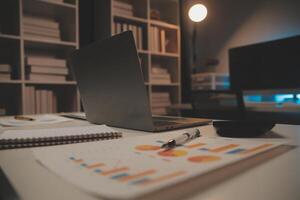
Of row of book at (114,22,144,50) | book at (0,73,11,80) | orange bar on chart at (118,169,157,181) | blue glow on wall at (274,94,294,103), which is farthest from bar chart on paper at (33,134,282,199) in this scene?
blue glow on wall at (274,94,294,103)

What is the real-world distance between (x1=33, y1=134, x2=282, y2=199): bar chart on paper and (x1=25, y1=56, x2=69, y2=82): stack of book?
1955mm

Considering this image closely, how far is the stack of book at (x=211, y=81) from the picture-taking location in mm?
3062

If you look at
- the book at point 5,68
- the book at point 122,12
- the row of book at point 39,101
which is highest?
the book at point 122,12

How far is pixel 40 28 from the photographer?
2262mm

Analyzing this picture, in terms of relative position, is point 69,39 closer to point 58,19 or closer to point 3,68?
point 58,19

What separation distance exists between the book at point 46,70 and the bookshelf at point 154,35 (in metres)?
0.60

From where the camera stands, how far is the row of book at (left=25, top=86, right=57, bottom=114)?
86.1 inches

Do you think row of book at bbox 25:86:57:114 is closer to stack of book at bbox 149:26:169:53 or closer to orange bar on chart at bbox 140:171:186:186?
stack of book at bbox 149:26:169:53

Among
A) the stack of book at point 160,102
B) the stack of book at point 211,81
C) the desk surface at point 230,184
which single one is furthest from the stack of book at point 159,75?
the desk surface at point 230,184

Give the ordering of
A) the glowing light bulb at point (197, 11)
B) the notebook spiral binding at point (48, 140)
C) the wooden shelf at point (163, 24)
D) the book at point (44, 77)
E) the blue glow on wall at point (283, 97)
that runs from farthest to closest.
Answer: the wooden shelf at point (163, 24) < the blue glow on wall at point (283, 97) < the glowing light bulb at point (197, 11) < the book at point (44, 77) < the notebook spiral binding at point (48, 140)

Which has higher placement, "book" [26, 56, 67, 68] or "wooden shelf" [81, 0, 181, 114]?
"wooden shelf" [81, 0, 181, 114]

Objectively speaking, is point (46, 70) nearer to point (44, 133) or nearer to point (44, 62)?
point (44, 62)

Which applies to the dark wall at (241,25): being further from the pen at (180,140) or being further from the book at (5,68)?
the pen at (180,140)

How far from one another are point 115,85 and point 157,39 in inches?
96.1
